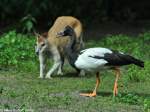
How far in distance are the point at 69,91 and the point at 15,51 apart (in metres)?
3.50

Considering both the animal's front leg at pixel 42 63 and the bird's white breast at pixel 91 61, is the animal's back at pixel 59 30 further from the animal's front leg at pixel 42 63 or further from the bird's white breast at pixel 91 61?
the bird's white breast at pixel 91 61

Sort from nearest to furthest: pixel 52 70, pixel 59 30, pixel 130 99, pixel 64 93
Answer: pixel 130 99
pixel 64 93
pixel 52 70
pixel 59 30

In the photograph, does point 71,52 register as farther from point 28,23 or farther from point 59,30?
point 28,23

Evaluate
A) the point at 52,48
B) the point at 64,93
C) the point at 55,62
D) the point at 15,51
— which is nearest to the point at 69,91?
the point at 64,93

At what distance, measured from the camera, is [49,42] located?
41.3 feet

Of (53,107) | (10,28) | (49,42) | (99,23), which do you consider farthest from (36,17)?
(53,107)

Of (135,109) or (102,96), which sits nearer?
(135,109)

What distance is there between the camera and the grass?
30.5 feet

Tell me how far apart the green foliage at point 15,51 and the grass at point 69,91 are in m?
0.33

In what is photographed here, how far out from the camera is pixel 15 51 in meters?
13.9

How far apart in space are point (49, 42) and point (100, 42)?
4.59 meters

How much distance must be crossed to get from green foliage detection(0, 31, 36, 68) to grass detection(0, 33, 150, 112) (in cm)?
33

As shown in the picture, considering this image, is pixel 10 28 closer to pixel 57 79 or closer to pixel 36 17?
pixel 36 17

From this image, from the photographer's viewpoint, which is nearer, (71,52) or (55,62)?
(71,52)
